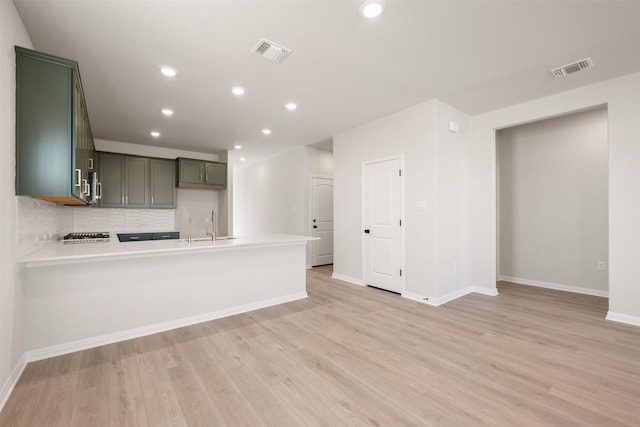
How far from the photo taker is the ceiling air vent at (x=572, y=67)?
2842 millimetres

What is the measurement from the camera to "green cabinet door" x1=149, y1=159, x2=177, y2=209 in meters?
5.78

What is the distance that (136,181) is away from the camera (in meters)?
5.58

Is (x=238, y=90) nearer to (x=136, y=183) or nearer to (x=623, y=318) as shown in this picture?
(x=136, y=183)

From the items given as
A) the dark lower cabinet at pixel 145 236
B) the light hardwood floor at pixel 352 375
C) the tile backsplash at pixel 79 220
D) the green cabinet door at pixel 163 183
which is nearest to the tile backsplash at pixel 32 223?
the tile backsplash at pixel 79 220

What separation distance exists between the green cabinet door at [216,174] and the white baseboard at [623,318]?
667 cm

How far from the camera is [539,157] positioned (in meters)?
4.74

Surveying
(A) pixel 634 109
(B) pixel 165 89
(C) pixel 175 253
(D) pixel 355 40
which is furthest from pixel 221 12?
(A) pixel 634 109

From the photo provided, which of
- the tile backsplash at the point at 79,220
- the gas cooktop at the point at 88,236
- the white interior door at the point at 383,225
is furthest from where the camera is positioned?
the gas cooktop at the point at 88,236

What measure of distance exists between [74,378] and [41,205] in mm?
2007

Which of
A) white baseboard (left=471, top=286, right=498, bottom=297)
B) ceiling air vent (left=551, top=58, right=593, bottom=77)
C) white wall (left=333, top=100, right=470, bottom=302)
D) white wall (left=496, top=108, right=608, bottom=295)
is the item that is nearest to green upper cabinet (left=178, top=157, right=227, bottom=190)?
white wall (left=333, top=100, right=470, bottom=302)

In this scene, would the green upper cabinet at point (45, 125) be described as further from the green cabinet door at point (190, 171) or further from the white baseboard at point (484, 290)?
the white baseboard at point (484, 290)

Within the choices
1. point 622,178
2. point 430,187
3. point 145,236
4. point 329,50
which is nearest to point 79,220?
point 145,236

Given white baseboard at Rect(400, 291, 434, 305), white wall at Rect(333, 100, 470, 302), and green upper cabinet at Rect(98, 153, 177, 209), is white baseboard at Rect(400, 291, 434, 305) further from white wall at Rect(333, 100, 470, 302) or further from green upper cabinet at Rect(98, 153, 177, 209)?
green upper cabinet at Rect(98, 153, 177, 209)

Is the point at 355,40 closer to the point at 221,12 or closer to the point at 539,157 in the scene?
the point at 221,12
